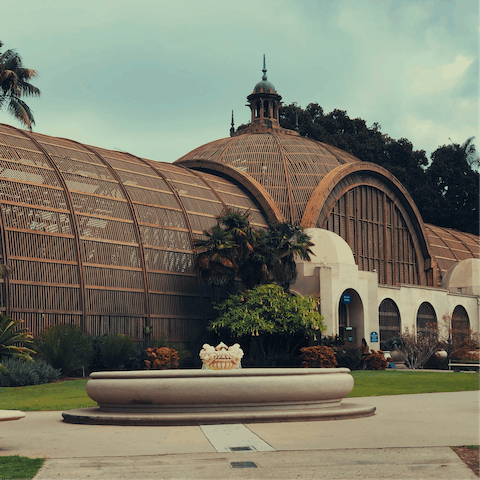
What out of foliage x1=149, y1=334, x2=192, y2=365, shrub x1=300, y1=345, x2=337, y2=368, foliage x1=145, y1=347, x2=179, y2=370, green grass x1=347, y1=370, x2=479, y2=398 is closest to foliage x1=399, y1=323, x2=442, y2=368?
green grass x1=347, y1=370, x2=479, y2=398

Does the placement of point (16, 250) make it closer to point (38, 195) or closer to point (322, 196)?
point (38, 195)

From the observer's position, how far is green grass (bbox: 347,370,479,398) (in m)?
24.9

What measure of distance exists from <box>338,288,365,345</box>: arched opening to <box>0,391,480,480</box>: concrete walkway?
24.8m

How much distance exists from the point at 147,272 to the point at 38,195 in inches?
246

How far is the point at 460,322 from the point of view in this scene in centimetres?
5197

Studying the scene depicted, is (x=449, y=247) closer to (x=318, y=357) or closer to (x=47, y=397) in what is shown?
(x=318, y=357)

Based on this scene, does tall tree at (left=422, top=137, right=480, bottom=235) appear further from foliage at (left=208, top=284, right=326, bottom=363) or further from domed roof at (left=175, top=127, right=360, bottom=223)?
foliage at (left=208, top=284, right=326, bottom=363)

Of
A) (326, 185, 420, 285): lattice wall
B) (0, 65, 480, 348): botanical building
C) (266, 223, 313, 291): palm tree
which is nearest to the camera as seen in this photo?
(0, 65, 480, 348): botanical building

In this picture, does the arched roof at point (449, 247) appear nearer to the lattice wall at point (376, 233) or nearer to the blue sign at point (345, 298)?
the lattice wall at point (376, 233)

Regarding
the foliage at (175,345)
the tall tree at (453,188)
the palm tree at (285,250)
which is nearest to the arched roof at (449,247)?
the tall tree at (453,188)

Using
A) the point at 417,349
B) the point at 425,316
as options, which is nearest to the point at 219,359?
the point at 417,349

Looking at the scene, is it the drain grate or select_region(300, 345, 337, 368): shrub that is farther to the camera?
select_region(300, 345, 337, 368): shrub

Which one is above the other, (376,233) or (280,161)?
(280,161)

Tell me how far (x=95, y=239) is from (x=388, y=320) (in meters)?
19.3
